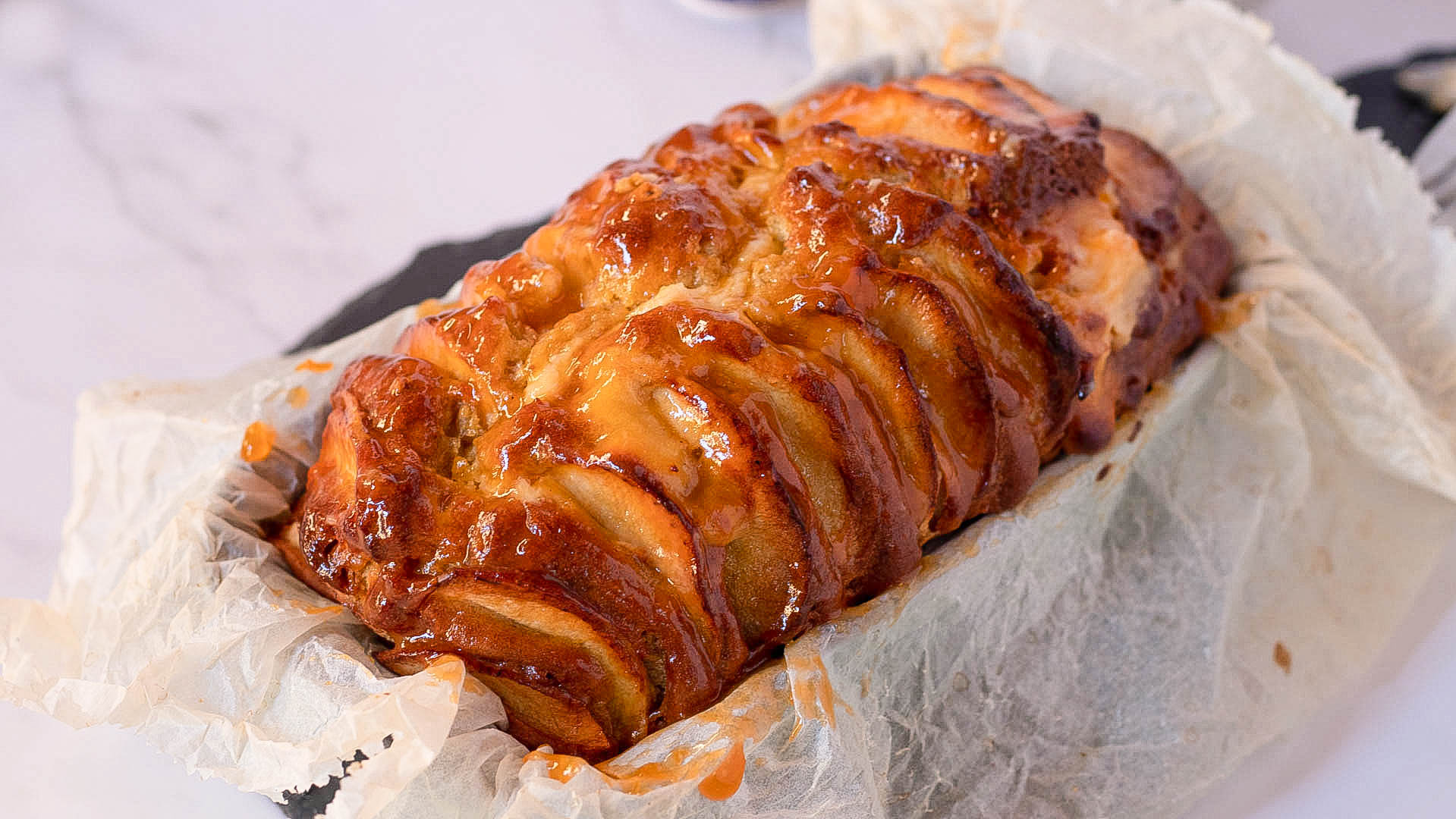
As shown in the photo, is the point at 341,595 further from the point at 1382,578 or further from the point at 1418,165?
the point at 1418,165

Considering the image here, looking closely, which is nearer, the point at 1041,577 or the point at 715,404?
the point at 715,404

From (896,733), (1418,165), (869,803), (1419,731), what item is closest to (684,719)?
(869,803)

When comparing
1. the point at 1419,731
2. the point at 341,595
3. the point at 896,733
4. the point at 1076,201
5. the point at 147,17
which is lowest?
the point at 1419,731

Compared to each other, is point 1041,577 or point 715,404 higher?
point 715,404
